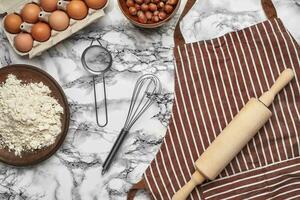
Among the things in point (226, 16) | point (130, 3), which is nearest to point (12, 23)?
point (130, 3)

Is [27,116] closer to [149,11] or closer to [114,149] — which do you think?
[114,149]

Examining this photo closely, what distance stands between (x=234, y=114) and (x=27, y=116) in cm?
45

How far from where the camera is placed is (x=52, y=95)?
3.78ft

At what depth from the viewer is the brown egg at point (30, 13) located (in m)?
1.13

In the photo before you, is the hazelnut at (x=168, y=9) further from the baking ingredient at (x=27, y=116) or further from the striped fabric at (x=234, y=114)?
the baking ingredient at (x=27, y=116)

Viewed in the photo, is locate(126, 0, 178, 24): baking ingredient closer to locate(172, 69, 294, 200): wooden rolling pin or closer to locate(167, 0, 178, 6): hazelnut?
locate(167, 0, 178, 6): hazelnut

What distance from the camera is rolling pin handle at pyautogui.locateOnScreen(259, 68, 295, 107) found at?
1.09 m

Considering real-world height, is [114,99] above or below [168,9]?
below

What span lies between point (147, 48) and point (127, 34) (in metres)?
0.06

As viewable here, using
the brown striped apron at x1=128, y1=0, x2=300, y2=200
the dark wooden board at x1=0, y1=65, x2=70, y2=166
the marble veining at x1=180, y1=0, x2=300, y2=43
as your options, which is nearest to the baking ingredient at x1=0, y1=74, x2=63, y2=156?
the dark wooden board at x1=0, y1=65, x2=70, y2=166

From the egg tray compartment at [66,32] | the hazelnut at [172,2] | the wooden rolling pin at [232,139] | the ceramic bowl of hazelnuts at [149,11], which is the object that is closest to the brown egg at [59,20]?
the egg tray compartment at [66,32]

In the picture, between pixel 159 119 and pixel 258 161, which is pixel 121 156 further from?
pixel 258 161

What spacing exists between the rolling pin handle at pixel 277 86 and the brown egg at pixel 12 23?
0.55 metres

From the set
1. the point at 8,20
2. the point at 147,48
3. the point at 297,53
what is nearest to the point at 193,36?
the point at 147,48
